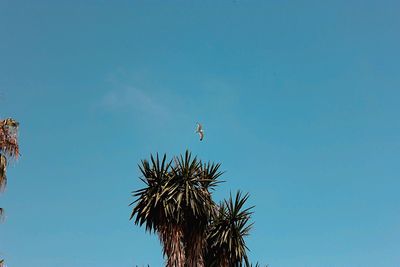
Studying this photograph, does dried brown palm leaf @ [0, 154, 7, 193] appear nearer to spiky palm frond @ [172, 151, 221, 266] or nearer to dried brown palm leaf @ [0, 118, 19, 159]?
dried brown palm leaf @ [0, 118, 19, 159]

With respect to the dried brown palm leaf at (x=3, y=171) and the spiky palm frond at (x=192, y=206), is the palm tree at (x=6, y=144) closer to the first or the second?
the dried brown palm leaf at (x=3, y=171)

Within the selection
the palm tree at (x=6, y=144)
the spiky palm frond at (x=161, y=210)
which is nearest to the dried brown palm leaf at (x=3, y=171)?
the palm tree at (x=6, y=144)

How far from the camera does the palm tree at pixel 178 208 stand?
2653 cm

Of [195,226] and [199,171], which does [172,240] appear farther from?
[199,171]

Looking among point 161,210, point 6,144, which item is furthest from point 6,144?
point 161,210

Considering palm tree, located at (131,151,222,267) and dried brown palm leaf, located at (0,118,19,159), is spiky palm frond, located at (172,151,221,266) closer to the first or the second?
palm tree, located at (131,151,222,267)

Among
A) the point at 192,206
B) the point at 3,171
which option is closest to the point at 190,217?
the point at 192,206

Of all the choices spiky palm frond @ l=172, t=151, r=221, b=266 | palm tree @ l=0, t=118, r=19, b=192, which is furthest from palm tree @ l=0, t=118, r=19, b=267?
spiky palm frond @ l=172, t=151, r=221, b=266

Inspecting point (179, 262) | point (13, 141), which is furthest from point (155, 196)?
point (13, 141)

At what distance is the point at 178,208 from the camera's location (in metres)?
26.4

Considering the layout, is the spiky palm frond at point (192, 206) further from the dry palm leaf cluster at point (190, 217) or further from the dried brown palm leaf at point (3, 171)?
the dried brown palm leaf at point (3, 171)

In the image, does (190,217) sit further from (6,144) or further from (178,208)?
(6,144)

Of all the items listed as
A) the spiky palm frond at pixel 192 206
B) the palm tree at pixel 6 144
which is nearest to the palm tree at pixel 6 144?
the palm tree at pixel 6 144

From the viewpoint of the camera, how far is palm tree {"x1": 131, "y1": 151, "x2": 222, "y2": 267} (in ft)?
87.0
